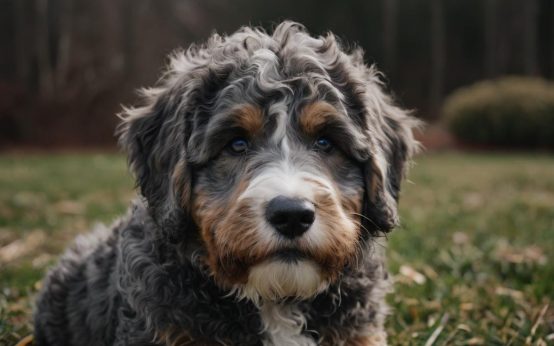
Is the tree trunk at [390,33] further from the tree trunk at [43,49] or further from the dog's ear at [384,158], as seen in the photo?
the dog's ear at [384,158]

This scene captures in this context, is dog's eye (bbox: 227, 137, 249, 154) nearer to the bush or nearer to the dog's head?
the dog's head

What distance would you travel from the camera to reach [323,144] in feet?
12.7

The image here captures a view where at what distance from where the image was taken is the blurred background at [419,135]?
5.66 metres

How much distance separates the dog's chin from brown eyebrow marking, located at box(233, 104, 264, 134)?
80cm

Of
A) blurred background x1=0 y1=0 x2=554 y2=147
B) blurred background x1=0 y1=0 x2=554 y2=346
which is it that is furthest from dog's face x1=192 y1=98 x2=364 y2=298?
blurred background x1=0 y1=0 x2=554 y2=147

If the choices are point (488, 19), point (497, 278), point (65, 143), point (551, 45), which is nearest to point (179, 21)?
point (65, 143)

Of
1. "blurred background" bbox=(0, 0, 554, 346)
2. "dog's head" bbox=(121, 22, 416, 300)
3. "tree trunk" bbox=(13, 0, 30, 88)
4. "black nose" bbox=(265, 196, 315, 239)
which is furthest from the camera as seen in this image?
"tree trunk" bbox=(13, 0, 30, 88)

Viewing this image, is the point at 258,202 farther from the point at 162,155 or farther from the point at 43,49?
the point at 43,49

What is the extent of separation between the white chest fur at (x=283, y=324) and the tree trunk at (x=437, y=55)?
31.8m

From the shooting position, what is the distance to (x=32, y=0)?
2952 centimetres

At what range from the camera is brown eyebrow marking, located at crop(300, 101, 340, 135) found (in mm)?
3748

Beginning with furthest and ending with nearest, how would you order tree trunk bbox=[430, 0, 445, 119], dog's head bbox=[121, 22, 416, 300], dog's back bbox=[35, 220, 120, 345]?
tree trunk bbox=[430, 0, 445, 119] → dog's back bbox=[35, 220, 120, 345] → dog's head bbox=[121, 22, 416, 300]

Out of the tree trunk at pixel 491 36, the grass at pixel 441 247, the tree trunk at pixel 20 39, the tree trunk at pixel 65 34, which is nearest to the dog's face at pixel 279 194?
the grass at pixel 441 247

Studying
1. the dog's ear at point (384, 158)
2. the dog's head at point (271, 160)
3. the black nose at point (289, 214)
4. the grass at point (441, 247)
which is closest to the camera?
the black nose at point (289, 214)
